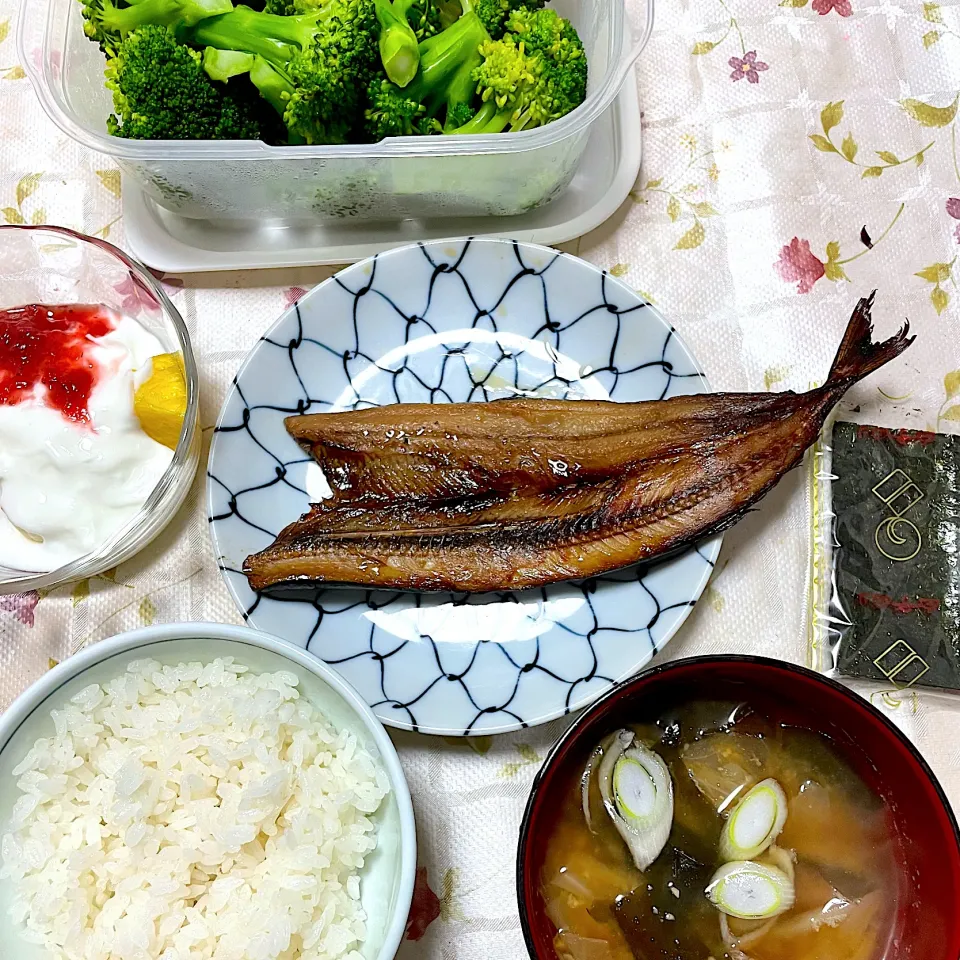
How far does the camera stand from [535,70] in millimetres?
1358

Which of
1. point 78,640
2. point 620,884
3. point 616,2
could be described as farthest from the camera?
point 78,640

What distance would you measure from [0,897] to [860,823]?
1.23 meters

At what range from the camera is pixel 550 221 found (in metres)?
1.60

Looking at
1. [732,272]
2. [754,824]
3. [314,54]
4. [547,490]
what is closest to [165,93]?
[314,54]

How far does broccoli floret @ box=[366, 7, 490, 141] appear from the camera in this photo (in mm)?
1366

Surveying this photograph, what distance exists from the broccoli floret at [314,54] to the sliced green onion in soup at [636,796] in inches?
42.5

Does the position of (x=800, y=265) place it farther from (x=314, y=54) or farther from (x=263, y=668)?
(x=263, y=668)

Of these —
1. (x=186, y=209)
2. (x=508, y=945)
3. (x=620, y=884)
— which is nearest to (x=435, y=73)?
(x=186, y=209)

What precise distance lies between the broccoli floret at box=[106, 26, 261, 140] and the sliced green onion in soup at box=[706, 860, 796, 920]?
140cm

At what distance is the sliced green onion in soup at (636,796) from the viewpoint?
1.26 m

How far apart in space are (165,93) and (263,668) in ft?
2.97

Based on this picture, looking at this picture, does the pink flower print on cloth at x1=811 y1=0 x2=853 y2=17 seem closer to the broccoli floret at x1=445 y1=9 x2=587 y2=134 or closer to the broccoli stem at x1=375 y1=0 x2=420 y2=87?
the broccoli floret at x1=445 y1=9 x2=587 y2=134

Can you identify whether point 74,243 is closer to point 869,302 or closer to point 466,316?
point 466,316

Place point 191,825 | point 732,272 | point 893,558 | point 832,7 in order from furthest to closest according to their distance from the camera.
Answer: point 832,7, point 732,272, point 893,558, point 191,825
